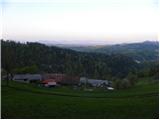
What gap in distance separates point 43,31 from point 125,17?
0.59 metres

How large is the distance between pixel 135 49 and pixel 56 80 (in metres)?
0.61

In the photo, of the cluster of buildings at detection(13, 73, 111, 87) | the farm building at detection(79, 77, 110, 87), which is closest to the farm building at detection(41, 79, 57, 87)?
the cluster of buildings at detection(13, 73, 111, 87)

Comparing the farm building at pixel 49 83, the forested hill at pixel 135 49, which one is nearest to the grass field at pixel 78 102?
the farm building at pixel 49 83

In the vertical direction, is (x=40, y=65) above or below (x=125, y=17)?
below

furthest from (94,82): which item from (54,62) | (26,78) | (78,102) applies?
(26,78)

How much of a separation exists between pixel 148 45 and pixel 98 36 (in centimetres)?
36

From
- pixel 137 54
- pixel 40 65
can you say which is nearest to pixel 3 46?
pixel 40 65

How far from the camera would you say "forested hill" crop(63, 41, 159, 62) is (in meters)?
4.35

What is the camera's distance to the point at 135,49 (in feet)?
14.5

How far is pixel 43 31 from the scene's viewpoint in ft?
14.5

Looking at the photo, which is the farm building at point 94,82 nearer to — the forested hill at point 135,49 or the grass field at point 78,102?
the grass field at point 78,102

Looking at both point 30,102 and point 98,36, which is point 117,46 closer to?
point 98,36

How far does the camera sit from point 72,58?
4.41 metres

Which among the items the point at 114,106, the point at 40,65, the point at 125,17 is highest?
the point at 125,17
